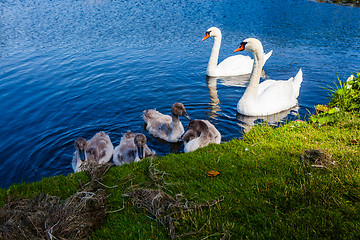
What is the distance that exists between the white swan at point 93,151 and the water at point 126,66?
0.62 m

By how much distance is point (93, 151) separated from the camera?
6855 millimetres

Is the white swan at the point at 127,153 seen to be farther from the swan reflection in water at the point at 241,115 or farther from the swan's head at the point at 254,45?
the swan's head at the point at 254,45

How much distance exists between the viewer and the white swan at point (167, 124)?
7.75 m

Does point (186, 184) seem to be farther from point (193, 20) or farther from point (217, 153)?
point (193, 20)

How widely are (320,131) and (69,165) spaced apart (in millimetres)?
5845

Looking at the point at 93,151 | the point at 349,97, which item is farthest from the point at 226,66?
the point at 93,151

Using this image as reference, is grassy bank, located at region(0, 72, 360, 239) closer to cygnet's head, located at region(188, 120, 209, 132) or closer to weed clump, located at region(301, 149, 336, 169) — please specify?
weed clump, located at region(301, 149, 336, 169)

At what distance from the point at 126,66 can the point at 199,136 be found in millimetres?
8355

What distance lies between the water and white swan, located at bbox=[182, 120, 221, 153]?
0.78 meters

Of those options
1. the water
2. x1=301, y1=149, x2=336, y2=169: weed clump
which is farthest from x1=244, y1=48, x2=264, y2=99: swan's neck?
x1=301, y1=149, x2=336, y2=169: weed clump

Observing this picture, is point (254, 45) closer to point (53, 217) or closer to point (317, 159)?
point (317, 159)

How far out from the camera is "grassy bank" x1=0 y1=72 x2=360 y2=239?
3.60 meters

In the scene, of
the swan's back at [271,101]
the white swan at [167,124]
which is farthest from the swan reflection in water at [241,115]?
the white swan at [167,124]

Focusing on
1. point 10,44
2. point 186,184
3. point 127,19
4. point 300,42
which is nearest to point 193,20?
point 127,19
